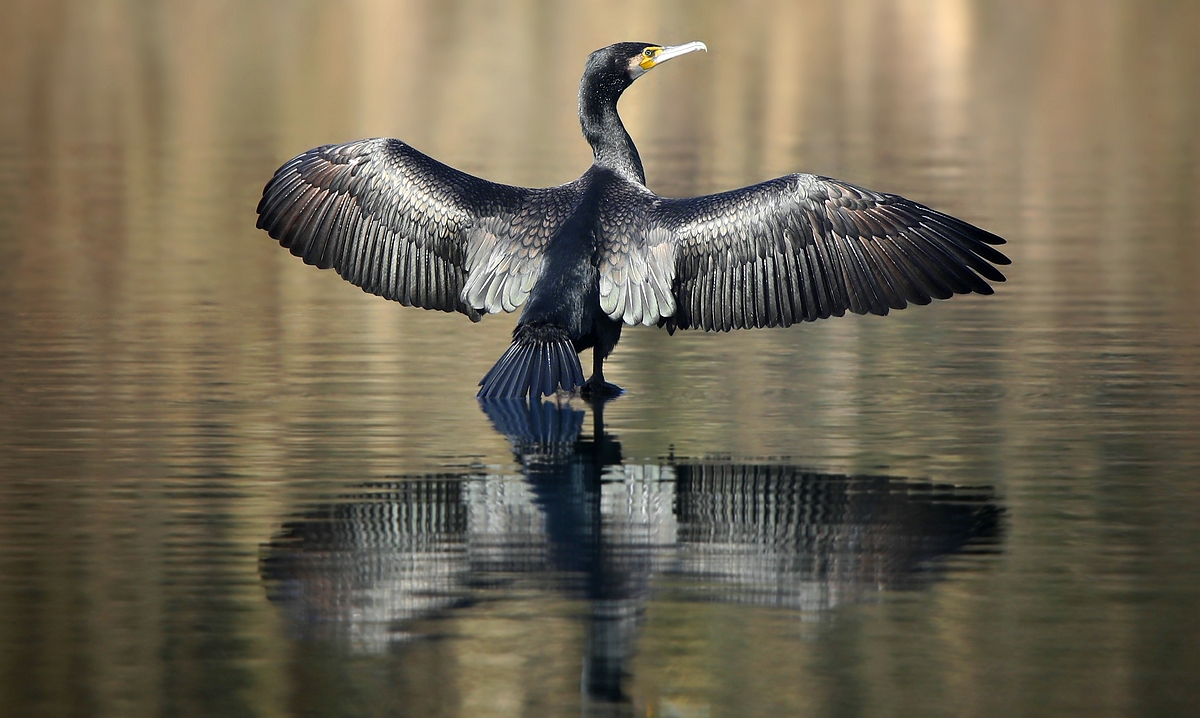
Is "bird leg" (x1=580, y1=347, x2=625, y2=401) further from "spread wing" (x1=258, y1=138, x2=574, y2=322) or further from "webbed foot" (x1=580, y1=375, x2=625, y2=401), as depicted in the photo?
"spread wing" (x1=258, y1=138, x2=574, y2=322)

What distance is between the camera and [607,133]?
11492mm

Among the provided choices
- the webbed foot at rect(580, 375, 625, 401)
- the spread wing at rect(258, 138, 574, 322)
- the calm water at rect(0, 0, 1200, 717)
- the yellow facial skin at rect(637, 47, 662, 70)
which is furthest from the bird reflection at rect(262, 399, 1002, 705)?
the yellow facial skin at rect(637, 47, 662, 70)

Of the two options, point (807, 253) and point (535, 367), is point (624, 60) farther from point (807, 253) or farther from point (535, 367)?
point (535, 367)

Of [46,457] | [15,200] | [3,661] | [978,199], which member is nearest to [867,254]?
[46,457]

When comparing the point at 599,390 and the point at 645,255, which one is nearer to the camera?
the point at 645,255

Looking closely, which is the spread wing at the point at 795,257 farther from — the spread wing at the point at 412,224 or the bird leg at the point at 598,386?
the spread wing at the point at 412,224

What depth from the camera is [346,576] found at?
22.2 feet

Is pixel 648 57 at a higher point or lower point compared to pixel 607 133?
higher

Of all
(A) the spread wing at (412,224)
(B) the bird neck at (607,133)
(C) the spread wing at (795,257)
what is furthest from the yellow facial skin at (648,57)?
(C) the spread wing at (795,257)

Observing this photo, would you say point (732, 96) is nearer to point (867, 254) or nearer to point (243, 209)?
point (243, 209)

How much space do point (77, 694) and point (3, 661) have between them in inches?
16.9

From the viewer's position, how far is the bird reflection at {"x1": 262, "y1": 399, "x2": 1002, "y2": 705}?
646 centimetres

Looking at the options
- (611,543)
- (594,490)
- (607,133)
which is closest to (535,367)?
(594,490)

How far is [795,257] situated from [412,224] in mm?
2223
